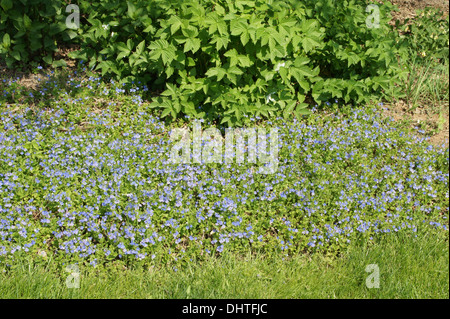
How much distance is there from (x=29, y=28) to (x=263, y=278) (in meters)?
3.45

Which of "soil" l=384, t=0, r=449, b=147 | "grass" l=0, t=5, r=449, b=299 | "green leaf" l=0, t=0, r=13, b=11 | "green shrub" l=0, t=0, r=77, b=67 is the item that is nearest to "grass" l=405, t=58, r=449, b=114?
"soil" l=384, t=0, r=449, b=147

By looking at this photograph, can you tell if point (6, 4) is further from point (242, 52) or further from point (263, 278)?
point (263, 278)

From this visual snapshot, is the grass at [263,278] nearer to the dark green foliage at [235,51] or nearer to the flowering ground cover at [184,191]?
the flowering ground cover at [184,191]

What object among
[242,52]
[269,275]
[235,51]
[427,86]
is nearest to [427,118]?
[427,86]

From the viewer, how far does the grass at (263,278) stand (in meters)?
3.09

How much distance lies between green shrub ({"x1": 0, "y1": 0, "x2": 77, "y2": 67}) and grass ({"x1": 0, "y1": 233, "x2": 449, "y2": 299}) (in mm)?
2609

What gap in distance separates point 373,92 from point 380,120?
44cm

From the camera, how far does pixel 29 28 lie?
4836 millimetres

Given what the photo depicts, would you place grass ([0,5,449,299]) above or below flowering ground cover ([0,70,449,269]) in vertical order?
below

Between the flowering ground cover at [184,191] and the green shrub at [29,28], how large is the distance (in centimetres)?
68

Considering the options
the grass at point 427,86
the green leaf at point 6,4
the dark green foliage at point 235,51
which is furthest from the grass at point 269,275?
the green leaf at point 6,4

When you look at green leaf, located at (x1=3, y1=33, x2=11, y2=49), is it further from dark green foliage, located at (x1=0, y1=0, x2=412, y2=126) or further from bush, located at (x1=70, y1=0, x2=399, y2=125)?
bush, located at (x1=70, y1=0, x2=399, y2=125)

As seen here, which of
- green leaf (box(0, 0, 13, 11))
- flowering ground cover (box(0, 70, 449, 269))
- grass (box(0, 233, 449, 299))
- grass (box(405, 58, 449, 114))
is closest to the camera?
grass (box(0, 233, 449, 299))

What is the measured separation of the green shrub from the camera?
4773 millimetres
